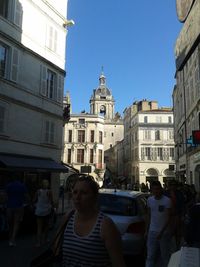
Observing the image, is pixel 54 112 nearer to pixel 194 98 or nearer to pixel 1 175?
pixel 1 175

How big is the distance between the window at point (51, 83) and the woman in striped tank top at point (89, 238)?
21261 mm

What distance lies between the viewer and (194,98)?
28.1m

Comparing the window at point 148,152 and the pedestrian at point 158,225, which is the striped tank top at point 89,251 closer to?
the pedestrian at point 158,225

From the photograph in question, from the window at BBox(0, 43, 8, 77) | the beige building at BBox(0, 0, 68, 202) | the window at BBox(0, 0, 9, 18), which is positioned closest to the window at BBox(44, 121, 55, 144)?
the beige building at BBox(0, 0, 68, 202)

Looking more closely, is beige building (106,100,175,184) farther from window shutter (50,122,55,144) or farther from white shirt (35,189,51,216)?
white shirt (35,189,51,216)

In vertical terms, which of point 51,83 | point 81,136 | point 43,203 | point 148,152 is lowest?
point 43,203

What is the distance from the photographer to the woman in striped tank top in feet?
9.20

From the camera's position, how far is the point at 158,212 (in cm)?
711

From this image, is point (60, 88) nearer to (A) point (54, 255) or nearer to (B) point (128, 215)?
(B) point (128, 215)

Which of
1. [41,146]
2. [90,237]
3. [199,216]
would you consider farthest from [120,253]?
[41,146]

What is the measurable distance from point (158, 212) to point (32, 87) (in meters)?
16.3

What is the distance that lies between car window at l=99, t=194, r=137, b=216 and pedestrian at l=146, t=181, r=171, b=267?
79cm

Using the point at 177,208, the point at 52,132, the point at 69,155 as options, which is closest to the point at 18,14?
the point at 52,132

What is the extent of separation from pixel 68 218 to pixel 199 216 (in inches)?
108
